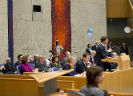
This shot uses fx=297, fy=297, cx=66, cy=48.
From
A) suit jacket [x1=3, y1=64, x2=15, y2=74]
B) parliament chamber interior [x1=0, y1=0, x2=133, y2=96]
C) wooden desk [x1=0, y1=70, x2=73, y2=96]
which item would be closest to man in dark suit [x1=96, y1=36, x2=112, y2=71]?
parliament chamber interior [x1=0, y1=0, x2=133, y2=96]

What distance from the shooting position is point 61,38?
1767cm

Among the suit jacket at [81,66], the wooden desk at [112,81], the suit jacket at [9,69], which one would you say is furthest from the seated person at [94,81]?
the suit jacket at [9,69]

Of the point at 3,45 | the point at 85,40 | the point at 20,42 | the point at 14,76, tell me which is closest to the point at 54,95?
the point at 14,76

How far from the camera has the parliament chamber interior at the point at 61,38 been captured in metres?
8.53

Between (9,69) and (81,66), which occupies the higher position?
(81,66)

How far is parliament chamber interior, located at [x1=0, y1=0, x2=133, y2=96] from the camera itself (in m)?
8.53

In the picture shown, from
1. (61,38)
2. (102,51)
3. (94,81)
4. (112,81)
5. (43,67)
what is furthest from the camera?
(61,38)

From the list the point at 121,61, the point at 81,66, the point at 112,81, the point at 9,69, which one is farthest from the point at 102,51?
the point at 9,69

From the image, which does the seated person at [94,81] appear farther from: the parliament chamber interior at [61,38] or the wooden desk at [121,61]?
the wooden desk at [121,61]

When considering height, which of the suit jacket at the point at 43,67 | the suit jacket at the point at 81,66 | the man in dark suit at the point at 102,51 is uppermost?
the man in dark suit at the point at 102,51

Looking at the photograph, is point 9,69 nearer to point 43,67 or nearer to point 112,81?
point 43,67

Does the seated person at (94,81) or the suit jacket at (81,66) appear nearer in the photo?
the seated person at (94,81)

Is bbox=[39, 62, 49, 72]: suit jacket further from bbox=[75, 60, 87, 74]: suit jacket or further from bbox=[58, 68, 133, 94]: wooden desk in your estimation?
bbox=[58, 68, 133, 94]: wooden desk

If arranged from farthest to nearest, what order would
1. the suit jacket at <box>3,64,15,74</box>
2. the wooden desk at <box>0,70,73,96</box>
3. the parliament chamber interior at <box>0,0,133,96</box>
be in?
the suit jacket at <box>3,64,15,74</box>
the parliament chamber interior at <box>0,0,133,96</box>
the wooden desk at <box>0,70,73,96</box>
